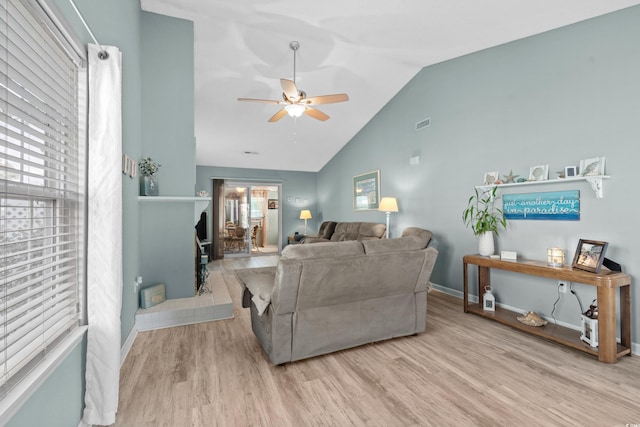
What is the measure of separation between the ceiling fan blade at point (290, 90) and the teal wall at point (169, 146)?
1.15 metres

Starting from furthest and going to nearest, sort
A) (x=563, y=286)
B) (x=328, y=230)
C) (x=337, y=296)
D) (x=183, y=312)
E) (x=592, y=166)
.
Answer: (x=328, y=230), (x=183, y=312), (x=563, y=286), (x=592, y=166), (x=337, y=296)

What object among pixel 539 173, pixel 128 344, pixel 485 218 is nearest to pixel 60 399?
pixel 128 344

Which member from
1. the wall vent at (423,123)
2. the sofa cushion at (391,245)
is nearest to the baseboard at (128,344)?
the sofa cushion at (391,245)

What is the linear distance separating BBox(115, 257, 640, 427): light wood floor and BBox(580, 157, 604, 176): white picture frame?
1.57 m

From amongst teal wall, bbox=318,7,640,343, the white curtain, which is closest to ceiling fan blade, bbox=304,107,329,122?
teal wall, bbox=318,7,640,343

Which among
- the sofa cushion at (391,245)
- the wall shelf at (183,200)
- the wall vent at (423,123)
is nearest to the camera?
the sofa cushion at (391,245)

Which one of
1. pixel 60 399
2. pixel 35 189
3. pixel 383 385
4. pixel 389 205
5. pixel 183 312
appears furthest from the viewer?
pixel 389 205

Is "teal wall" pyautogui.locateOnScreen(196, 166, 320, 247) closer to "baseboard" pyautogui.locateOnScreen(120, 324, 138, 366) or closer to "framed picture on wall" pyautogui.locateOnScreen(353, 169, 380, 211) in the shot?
"framed picture on wall" pyautogui.locateOnScreen(353, 169, 380, 211)

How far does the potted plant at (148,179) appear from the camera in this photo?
3.11m

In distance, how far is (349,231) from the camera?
21.2 ft

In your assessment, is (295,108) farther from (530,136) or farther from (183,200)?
(530,136)

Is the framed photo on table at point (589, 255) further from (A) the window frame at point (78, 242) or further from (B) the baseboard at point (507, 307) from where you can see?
(A) the window frame at point (78, 242)

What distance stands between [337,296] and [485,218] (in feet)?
7.26

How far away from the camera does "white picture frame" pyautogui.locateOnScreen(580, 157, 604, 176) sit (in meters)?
2.63
